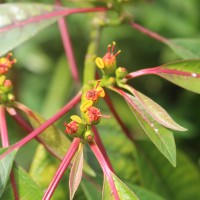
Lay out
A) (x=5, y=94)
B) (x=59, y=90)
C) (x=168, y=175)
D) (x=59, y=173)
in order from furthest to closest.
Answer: (x=59, y=90), (x=168, y=175), (x=5, y=94), (x=59, y=173)

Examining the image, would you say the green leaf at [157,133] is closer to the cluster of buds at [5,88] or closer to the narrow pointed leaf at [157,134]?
the narrow pointed leaf at [157,134]

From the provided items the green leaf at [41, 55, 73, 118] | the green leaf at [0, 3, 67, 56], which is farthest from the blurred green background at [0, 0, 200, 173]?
the green leaf at [0, 3, 67, 56]

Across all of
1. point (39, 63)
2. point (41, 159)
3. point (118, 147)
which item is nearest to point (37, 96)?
point (39, 63)

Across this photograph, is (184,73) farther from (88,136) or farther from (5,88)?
(5,88)

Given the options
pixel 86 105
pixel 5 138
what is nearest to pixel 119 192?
pixel 86 105

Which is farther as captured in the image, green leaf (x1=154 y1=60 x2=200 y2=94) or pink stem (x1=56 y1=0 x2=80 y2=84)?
pink stem (x1=56 y1=0 x2=80 y2=84)

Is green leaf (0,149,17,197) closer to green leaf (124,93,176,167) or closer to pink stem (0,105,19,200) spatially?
pink stem (0,105,19,200)

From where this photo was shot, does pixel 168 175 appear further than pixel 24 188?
Yes
